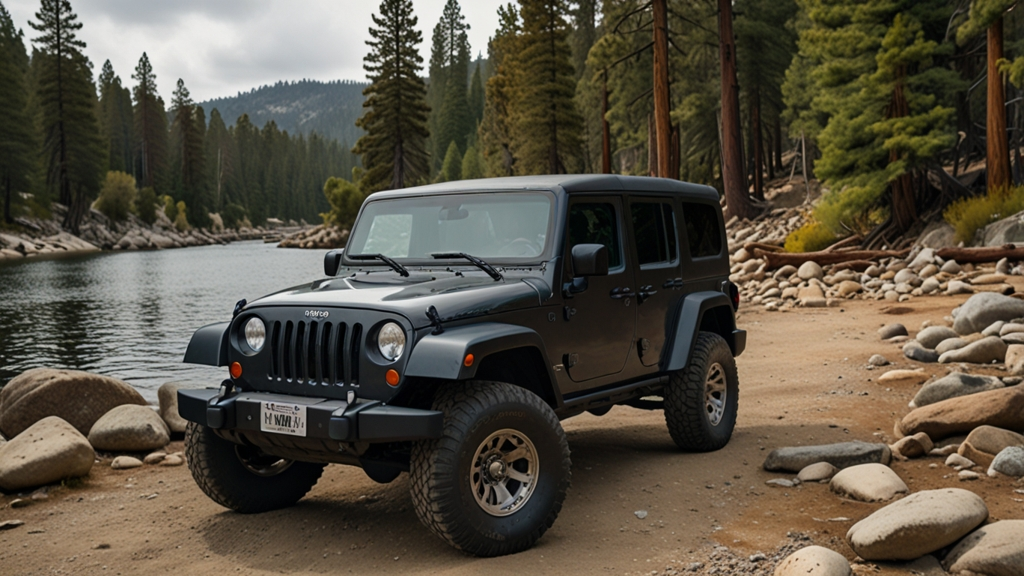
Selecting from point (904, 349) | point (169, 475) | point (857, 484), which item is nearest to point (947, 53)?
point (904, 349)

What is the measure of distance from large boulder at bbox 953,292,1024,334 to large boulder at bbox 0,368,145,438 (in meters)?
10.4

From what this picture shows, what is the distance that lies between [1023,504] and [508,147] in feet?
202

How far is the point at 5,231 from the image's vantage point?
213ft

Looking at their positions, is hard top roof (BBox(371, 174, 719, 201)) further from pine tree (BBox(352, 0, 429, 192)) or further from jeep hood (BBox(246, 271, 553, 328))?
pine tree (BBox(352, 0, 429, 192))

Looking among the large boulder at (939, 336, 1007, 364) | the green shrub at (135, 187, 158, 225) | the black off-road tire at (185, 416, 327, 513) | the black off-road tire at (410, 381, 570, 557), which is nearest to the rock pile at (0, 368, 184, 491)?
the black off-road tire at (185, 416, 327, 513)

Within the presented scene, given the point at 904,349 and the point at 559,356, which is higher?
the point at 559,356

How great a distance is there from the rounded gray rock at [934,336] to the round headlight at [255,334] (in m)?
8.86

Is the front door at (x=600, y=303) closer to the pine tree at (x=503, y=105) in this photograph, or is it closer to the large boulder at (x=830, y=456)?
the large boulder at (x=830, y=456)

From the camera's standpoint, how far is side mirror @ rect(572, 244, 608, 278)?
564 cm

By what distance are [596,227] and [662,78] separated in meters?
21.2

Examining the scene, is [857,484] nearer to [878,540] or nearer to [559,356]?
[878,540]

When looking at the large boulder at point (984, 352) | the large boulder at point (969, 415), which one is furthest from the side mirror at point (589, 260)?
the large boulder at point (984, 352)

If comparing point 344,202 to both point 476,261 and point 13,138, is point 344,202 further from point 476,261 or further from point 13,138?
point 476,261

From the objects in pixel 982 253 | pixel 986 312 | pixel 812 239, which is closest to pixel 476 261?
pixel 986 312
